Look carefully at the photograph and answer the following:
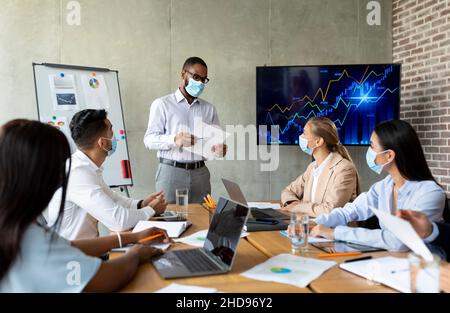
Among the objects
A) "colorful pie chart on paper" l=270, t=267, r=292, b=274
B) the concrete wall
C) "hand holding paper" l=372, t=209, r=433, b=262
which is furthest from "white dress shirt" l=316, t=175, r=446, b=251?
the concrete wall

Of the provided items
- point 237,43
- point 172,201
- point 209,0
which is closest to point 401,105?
point 237,43

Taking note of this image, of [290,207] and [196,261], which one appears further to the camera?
[290,207]

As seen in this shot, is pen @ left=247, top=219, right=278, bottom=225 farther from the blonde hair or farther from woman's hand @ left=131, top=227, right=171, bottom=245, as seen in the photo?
the blonde hair

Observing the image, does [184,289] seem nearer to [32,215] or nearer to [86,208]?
[32,215]

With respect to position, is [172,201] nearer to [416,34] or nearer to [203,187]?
[203,187]

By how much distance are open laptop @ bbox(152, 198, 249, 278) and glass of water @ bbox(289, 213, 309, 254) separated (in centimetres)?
29

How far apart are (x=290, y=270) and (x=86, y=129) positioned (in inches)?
51.8

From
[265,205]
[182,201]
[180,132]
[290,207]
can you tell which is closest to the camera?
[182,201]

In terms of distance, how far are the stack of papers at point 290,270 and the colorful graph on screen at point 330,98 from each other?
2787 mm

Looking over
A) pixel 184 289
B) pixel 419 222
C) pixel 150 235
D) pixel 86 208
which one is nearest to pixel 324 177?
pixel 419 222

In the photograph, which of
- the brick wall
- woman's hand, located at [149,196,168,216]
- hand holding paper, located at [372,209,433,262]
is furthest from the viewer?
the brick wall

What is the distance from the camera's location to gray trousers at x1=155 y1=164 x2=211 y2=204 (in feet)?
11.1

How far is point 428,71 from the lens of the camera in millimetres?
4195

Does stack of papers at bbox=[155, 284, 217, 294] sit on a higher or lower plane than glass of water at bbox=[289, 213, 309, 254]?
lower
